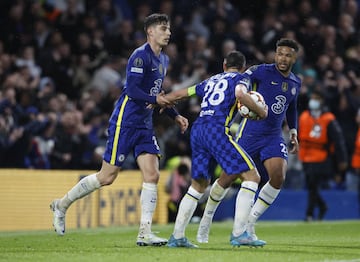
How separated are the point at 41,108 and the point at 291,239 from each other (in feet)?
21.6

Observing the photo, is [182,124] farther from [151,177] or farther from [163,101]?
[151,177]

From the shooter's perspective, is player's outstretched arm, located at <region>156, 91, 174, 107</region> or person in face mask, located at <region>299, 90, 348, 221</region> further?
person in face mask, located at <region>299, 90, 348, 221</region>

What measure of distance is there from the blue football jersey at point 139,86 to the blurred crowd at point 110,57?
5775 millimetres

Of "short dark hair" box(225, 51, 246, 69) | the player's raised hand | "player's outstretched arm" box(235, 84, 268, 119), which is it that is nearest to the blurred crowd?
the player's raised hand

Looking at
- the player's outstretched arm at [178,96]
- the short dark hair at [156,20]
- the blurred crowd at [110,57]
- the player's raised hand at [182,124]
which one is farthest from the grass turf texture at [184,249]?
the blurred crowd at [110,57]

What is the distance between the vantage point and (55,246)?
10930mm

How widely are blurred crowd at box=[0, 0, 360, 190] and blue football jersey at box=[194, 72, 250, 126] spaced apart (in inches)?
259

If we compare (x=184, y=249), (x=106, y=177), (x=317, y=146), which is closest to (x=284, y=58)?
(x=106, y=177)

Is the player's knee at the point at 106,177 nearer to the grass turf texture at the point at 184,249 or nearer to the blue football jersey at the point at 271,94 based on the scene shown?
the grass turf texture at the point at 184,249

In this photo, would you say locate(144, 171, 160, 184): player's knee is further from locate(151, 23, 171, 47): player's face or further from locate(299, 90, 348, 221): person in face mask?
locate(299, 90, 348, 221): person in face mask

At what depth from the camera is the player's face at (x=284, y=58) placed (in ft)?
39.0

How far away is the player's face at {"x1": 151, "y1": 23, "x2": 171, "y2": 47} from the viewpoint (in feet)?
35.7

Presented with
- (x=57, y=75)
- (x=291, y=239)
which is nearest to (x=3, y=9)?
(x=57, y=75)

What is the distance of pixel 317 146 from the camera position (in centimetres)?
1842
